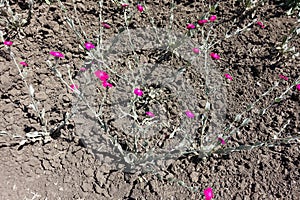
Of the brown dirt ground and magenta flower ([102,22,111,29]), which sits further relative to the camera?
magenta flower ([102,22,111,29])

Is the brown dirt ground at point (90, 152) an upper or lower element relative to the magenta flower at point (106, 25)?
lower

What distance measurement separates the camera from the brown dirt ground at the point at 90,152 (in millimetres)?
1732

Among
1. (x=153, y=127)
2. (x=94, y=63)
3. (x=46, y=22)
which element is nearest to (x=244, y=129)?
(x=153, y=127)

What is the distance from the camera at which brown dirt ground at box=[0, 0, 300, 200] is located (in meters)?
1.73

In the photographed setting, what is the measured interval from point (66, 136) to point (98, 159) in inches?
10.1

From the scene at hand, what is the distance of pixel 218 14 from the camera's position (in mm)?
2557

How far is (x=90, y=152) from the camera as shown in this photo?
1823mm

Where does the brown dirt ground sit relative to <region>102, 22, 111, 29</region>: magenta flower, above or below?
below

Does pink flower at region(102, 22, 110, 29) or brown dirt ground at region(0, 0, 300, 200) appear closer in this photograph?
brown dirt ground at region(0, 0, 300, 200)

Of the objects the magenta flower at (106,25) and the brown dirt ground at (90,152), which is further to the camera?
the magenta flower at (106,25)

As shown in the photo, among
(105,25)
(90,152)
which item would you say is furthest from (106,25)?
(90,152)

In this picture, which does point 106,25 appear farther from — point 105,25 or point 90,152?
point 90,152

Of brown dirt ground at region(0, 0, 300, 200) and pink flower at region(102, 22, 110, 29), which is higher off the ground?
pink flower at region(102, 22, 110, 29)

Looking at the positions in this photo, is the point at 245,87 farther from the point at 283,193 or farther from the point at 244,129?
the point at 283,193
